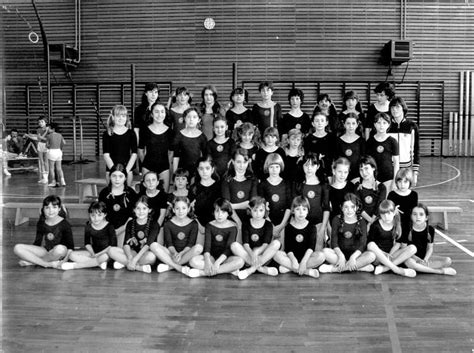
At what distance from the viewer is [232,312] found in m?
4.03

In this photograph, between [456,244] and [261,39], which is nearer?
[456,244]

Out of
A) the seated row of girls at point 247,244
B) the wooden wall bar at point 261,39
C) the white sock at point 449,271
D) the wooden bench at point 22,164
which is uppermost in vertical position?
the wooden wall bar at point 261,39

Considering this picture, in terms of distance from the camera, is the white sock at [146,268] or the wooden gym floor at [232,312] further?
the white sock at [146,268]

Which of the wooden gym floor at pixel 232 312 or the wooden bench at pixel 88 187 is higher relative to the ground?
the wooden bench at pixel 88 187

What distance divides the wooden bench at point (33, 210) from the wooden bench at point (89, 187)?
0.64 meters

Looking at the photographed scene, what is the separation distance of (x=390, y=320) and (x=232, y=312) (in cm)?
105

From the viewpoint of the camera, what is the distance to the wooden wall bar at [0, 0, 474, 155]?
16.1 meters

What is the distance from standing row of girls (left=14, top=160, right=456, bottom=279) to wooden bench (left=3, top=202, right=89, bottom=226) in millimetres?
1697

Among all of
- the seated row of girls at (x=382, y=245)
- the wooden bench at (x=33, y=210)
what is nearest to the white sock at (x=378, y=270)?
the seated row of girls at (x=382, y=245)

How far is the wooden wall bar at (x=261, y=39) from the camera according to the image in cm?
1608

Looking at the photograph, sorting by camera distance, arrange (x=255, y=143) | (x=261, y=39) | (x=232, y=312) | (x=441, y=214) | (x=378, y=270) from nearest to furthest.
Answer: (x=232, y=312)
(x=378, y=270)
(x=255, y=143)
(x=441, y=214)
(x=261, y=39)

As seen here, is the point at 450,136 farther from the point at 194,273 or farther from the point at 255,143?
the point at 194,273

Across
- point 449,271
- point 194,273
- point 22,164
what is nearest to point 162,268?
point 194,273

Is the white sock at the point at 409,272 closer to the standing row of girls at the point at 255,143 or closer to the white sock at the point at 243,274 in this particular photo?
the standing row of girls at the point at 255,143
